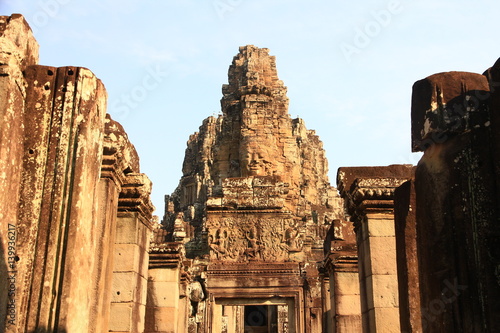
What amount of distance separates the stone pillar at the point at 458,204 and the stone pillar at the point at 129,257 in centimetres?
618

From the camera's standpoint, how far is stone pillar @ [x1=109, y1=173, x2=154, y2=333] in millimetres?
9141

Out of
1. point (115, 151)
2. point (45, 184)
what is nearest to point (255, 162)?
point (115, 151)

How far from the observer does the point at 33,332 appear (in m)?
4.74

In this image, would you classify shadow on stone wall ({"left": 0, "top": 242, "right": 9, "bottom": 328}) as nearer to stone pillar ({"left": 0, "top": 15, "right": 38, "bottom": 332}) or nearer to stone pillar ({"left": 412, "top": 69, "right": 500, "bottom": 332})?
stone pillar ({"left": 0, "top": 15, "right": 38, "bottom": 332})

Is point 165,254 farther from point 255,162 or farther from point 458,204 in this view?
point 255,162

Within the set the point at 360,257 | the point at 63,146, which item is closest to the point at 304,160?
the point at 360,257

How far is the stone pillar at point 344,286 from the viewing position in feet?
40.0

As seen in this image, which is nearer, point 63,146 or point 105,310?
point 63,146

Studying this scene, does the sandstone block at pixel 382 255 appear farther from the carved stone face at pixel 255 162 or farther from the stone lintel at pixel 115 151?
the carved stone face at pixel 255 162

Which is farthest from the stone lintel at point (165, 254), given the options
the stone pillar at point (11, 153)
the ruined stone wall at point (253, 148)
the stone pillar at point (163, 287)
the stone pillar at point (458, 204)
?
the ruined stone wall at point (253, 148)

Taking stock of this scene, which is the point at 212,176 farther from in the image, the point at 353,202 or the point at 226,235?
the point at 353,202

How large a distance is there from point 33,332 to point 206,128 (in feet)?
179

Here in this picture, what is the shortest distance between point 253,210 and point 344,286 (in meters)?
10.6

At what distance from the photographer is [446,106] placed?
140 inches
